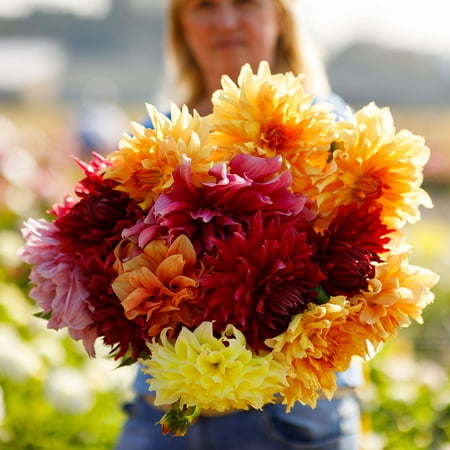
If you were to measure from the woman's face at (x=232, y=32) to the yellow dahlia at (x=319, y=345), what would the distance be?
929 millimetres

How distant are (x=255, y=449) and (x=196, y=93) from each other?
0.99 meters

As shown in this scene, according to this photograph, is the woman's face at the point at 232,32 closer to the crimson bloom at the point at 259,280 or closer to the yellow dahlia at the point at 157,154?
the yellow dahlia at the point at 157,154

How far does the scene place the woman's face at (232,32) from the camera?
1991 mm

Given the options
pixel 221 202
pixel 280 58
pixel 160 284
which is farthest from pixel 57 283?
pixel 280 58

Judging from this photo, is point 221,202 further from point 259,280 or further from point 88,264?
point 88,264

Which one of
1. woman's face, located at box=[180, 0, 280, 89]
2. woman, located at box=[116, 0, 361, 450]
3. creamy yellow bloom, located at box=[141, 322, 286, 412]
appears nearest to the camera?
creamy yellow bloom, located at box=[141, 322, 286, 412]

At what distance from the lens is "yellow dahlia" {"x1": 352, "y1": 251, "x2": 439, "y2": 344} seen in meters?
1.26

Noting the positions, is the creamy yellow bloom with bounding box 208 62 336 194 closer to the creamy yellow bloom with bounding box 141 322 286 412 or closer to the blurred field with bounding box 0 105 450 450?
the creamy yellow bloom with bounding box 141 322 286 412

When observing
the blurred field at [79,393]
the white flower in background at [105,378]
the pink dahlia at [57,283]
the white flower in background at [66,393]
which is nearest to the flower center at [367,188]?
the pink dahlia at [57,283]

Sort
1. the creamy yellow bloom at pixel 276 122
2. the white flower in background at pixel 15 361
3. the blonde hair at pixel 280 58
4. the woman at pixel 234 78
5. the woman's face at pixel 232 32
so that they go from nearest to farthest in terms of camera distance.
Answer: the creamy yellow bloom at pixel 276 122 < the woman at pixel 234 78 < the woman's face at pixel 232 32 < the blonde hair at pixel 280 58 < the white flower in background at pixel 15 361

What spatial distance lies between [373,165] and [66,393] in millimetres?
1560

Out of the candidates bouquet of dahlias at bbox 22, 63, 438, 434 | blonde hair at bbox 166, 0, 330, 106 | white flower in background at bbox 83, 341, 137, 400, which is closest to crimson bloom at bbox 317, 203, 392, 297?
bouquet of dahlias at bbox 22, 63, 438, 434

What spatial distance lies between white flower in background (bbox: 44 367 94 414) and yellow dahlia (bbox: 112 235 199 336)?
54.5 inches

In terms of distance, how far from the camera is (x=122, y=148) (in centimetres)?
132
